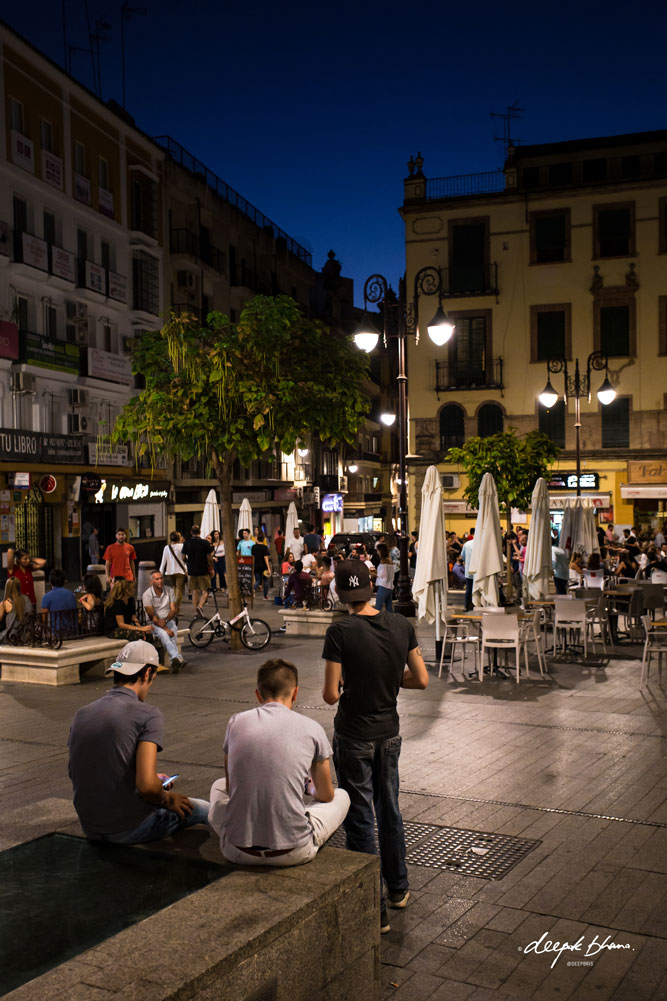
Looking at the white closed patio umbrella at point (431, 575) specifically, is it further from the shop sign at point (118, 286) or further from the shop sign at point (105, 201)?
the shop sign at point (105, 201)

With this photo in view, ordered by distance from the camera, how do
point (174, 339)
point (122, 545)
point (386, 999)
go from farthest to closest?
point (122, 545), point (174, 339), point (386, 999)

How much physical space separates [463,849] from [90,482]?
2824 centimetres

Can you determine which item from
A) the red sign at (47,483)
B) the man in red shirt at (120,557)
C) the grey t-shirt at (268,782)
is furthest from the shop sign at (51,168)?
the grey t-shirt at (268,782)

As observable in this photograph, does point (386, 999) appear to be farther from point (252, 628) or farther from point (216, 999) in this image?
point (252, 628)

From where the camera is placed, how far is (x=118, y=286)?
3597cm

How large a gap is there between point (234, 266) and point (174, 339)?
3277 cm

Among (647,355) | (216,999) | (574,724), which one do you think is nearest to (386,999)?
(216,999)

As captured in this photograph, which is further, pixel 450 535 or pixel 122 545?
pixel 450 535

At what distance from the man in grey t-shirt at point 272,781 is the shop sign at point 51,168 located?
101ft

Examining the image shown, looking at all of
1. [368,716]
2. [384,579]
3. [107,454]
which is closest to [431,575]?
[384,579]

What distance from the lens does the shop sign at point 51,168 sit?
31.6 meters

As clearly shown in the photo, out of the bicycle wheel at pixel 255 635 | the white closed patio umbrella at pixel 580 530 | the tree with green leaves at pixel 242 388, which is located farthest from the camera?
the white closed patio umbrella at pixel 580 530

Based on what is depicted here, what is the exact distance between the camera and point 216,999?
3281 mm

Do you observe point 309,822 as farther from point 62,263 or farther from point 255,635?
point 62,263
